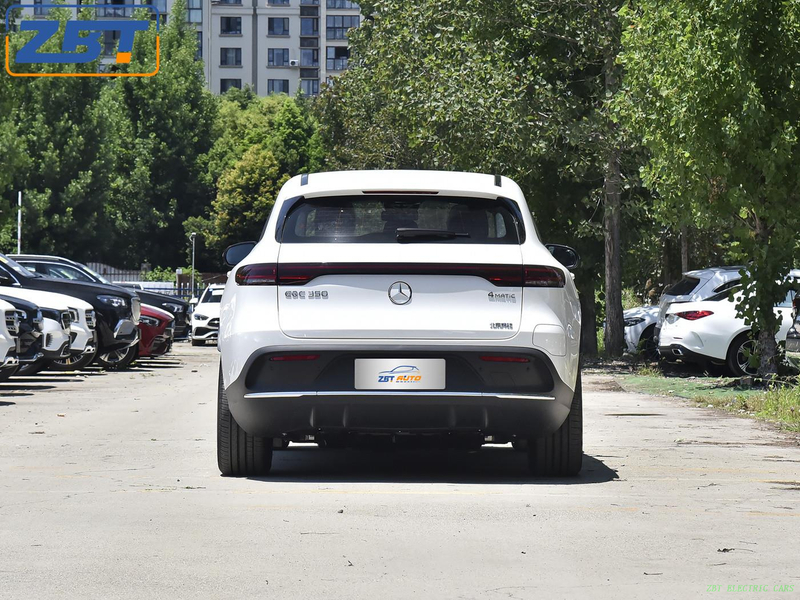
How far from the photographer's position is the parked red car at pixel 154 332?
27.8 metres

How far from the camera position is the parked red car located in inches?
1093

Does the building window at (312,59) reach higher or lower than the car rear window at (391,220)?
higher

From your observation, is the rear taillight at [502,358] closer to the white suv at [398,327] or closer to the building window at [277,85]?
the white suv at [398,327]

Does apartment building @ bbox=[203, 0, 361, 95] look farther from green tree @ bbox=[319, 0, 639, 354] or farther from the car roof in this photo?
the car roof

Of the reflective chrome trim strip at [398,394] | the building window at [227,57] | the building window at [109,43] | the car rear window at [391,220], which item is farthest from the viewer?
the building window at [227,57]

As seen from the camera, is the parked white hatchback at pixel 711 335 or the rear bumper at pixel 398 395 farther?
the parked white hatchback at pixel 711 335

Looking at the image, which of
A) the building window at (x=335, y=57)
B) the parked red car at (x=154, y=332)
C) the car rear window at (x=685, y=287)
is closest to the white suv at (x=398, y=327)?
the car rear window at (x=685, y=287)

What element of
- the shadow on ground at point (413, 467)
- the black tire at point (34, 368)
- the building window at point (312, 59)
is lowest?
the black tire at point (34, 368)

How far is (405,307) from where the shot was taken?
8.55 metres

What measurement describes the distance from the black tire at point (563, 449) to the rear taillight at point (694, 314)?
12945 millimetres

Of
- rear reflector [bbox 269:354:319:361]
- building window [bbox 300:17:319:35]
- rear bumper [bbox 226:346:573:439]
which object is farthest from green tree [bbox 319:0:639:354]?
building window [bbox 300:17:319:35]

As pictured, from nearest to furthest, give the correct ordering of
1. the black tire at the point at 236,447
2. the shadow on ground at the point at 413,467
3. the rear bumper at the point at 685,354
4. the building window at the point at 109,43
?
the black tire at the point at 236,447 < the shadow on ground at the point at 413,467 < the rear bumper at the point at 685,354 < the building window at the point at 109,43

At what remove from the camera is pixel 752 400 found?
54.0 ft

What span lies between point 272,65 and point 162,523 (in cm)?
12627
